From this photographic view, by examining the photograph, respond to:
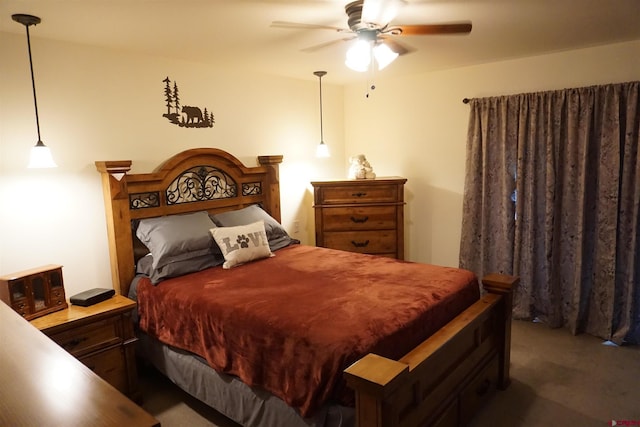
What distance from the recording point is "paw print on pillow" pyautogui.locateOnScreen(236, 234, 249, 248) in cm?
305

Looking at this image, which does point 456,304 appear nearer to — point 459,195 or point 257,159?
point 459,195


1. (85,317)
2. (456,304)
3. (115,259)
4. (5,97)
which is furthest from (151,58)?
(456,304)

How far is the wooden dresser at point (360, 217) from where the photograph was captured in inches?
159

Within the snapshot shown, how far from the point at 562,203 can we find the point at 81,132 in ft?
12.1

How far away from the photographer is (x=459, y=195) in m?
4.07

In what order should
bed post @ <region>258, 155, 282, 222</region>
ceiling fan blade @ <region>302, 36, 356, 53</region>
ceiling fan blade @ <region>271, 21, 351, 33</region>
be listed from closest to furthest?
ceiling fan blade @ <region>271, 21, 351, 33</region> < ceiling fan blade @ <region>302, 36, 356, 53</region> < bed post @ <region>258, 155, 282, 222</region>

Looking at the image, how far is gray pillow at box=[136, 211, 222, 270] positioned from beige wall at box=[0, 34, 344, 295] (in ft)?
1.15

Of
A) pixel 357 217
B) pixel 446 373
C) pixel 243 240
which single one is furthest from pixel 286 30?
pixel 446 373

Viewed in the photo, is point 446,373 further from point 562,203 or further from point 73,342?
point 562,203

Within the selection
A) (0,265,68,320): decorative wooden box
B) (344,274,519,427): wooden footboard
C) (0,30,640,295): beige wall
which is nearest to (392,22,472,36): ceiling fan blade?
(344,274,519,427): wooden footboard

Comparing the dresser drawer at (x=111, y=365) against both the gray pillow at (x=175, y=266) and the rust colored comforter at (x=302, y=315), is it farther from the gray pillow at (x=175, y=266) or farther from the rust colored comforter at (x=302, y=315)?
the gray pillow at (x=175, y=266)

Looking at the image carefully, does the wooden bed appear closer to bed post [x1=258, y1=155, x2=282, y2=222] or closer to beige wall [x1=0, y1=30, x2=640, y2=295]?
bed post [x1=258, y1=155, x2=282, y2=222]

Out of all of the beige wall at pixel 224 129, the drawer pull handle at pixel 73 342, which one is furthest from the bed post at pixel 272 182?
the drawer pull handle at pixel 73 342

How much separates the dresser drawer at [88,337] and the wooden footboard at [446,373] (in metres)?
1.64
